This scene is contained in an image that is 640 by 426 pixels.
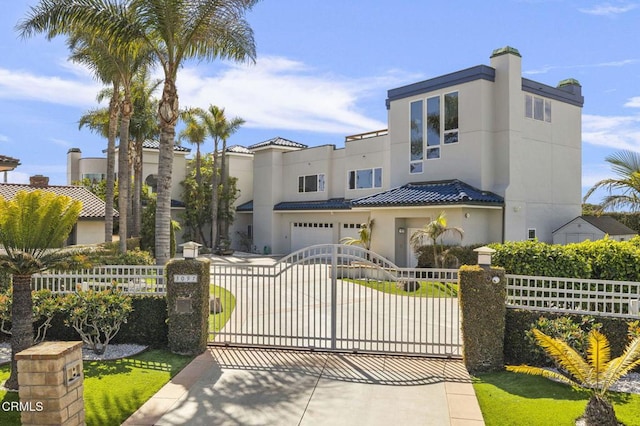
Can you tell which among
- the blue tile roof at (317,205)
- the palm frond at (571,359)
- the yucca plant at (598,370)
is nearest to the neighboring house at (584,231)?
the blue tile roof at (317,205)

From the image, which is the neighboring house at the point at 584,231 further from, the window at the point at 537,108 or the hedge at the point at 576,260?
the hedge at the point at 576,260

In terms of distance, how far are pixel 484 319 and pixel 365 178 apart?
1951cm

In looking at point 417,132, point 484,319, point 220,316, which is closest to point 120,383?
point 220,316

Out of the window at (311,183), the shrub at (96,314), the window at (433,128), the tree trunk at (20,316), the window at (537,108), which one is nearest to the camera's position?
the tree trunk at (20,316)

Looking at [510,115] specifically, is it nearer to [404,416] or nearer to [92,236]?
[404,416]

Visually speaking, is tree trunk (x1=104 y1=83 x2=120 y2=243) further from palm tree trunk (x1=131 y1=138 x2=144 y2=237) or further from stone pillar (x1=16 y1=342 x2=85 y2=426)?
stone pillar (x1=16 y1=342 x2=85 y2=426)

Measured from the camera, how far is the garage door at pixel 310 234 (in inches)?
1170

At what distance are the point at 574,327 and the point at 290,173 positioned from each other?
85.4 ft

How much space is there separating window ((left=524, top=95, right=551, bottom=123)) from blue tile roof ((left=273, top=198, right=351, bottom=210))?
34.5 ft

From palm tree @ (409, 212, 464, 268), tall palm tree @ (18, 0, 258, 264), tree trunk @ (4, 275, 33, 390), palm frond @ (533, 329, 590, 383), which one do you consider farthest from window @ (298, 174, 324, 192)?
palm frond @ (533, 329, 590, 383)

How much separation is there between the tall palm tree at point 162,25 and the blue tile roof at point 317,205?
594 inches

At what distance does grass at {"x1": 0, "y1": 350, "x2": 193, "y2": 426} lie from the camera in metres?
6.41

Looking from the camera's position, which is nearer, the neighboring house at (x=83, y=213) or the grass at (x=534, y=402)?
the grass at (x=534, y=402)

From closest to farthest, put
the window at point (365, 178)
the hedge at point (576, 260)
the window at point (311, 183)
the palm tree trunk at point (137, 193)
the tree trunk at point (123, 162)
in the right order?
the hedge at point (576, 260), the tree trunk at point (123, 162), the window at point (365, 178), the palm tree trunk at point (137, 193), the window at point (311, 183)
